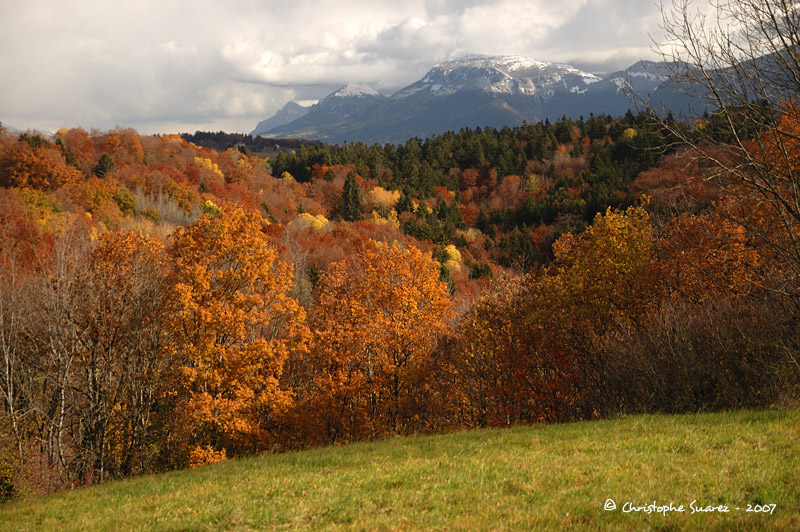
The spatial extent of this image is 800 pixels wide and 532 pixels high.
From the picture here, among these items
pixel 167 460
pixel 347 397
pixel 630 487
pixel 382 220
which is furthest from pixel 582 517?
pixel 382 220

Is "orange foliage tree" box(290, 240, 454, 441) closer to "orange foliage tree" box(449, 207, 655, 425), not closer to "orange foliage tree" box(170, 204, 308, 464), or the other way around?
"orange foliage tree" box(449, 207, 655, 425)

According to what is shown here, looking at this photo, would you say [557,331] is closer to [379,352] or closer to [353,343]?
[379,352]

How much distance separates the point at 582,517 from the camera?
6.82 metres

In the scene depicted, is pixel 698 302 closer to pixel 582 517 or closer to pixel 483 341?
pixel 483 341

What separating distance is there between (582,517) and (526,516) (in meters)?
0.73

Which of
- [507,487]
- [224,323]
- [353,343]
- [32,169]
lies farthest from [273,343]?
[32,169]

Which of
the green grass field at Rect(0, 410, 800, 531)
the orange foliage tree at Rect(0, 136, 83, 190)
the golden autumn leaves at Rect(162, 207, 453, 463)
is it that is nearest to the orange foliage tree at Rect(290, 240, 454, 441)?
the golden autumn leaves at Rect(162, 207, 453, 463)

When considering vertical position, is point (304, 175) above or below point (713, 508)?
above

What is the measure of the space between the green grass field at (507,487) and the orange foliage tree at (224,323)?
7141 mm

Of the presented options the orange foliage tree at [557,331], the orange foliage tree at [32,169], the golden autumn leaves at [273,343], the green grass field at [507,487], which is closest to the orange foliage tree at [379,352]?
the golden autumn leaves at [273,343]

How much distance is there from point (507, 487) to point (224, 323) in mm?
14870

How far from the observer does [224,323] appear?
2038 cm

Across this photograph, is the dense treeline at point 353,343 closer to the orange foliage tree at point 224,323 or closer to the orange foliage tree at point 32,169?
the orange foliage tree at point 224,323

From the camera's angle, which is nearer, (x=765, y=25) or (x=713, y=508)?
(x=713, y=508)
